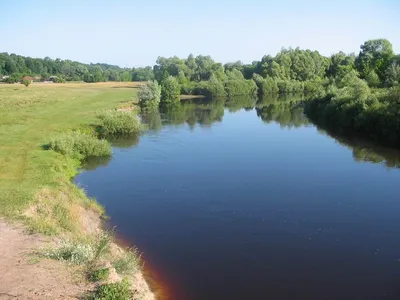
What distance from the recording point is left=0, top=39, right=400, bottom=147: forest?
4597 cm

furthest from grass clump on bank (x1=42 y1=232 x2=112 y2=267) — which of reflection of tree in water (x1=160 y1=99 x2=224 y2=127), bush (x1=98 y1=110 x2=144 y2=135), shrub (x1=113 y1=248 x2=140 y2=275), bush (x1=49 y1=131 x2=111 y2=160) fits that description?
reflection of tree in water (x1=160 y1=99 x2=224 y2=127)

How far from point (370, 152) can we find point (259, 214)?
21.0 metres

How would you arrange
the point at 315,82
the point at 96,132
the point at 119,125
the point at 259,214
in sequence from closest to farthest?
the point at 259,214 → the point at 96,132 → the point at 119,125 → the point at 315,82

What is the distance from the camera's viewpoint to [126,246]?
19.7 m

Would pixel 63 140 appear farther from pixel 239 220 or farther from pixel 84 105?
pixel 84 105

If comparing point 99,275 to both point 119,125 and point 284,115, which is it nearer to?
point 119,125

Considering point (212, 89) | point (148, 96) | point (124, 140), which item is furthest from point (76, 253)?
point (212, 89)

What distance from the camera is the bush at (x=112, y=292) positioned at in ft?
40.7

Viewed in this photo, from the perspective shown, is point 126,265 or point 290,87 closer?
point 126,265

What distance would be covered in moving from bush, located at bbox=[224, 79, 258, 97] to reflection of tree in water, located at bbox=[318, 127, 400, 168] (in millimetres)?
70170

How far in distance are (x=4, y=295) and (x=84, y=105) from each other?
60.3 metres

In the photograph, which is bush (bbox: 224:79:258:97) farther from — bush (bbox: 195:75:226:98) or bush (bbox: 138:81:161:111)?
bush (bbox: 138:81:161:111)

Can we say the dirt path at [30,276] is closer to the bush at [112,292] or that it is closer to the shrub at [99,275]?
the shrub at [99,275]

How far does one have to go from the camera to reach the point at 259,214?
23547 mm
